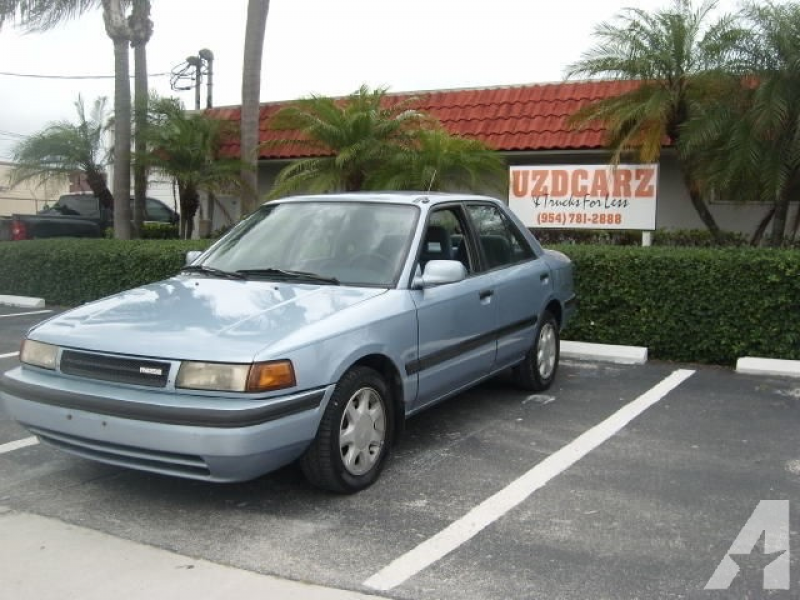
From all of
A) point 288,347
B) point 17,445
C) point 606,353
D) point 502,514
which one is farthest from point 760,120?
point 17,445

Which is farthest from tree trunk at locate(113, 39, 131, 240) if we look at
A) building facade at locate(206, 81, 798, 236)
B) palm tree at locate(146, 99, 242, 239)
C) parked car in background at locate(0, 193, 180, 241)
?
parked car in background at locate(0, 193, 180, 241)

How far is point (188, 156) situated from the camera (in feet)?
44.3

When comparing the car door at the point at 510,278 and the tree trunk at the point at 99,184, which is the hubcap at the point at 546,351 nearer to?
the car door at the point at 510,278

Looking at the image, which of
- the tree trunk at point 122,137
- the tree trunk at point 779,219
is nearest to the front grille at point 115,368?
the tree trunk at point 779,219

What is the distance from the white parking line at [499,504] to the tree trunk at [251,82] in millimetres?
8190

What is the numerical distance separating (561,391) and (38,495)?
4.18m

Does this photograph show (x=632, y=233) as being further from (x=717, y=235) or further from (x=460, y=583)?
(x=460, y=583)

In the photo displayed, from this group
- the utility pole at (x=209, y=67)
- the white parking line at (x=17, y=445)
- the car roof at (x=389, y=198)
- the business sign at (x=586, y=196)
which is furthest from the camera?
the utility pole at (x=209, y=67)

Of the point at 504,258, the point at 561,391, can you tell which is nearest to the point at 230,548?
the point at 504,258

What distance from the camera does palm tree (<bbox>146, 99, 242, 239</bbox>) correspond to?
43.7 feet

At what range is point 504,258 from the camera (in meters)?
6.28

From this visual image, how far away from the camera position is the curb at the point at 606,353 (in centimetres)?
815

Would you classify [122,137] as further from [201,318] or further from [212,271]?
[201,318]

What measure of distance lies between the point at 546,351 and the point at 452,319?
1917mm
